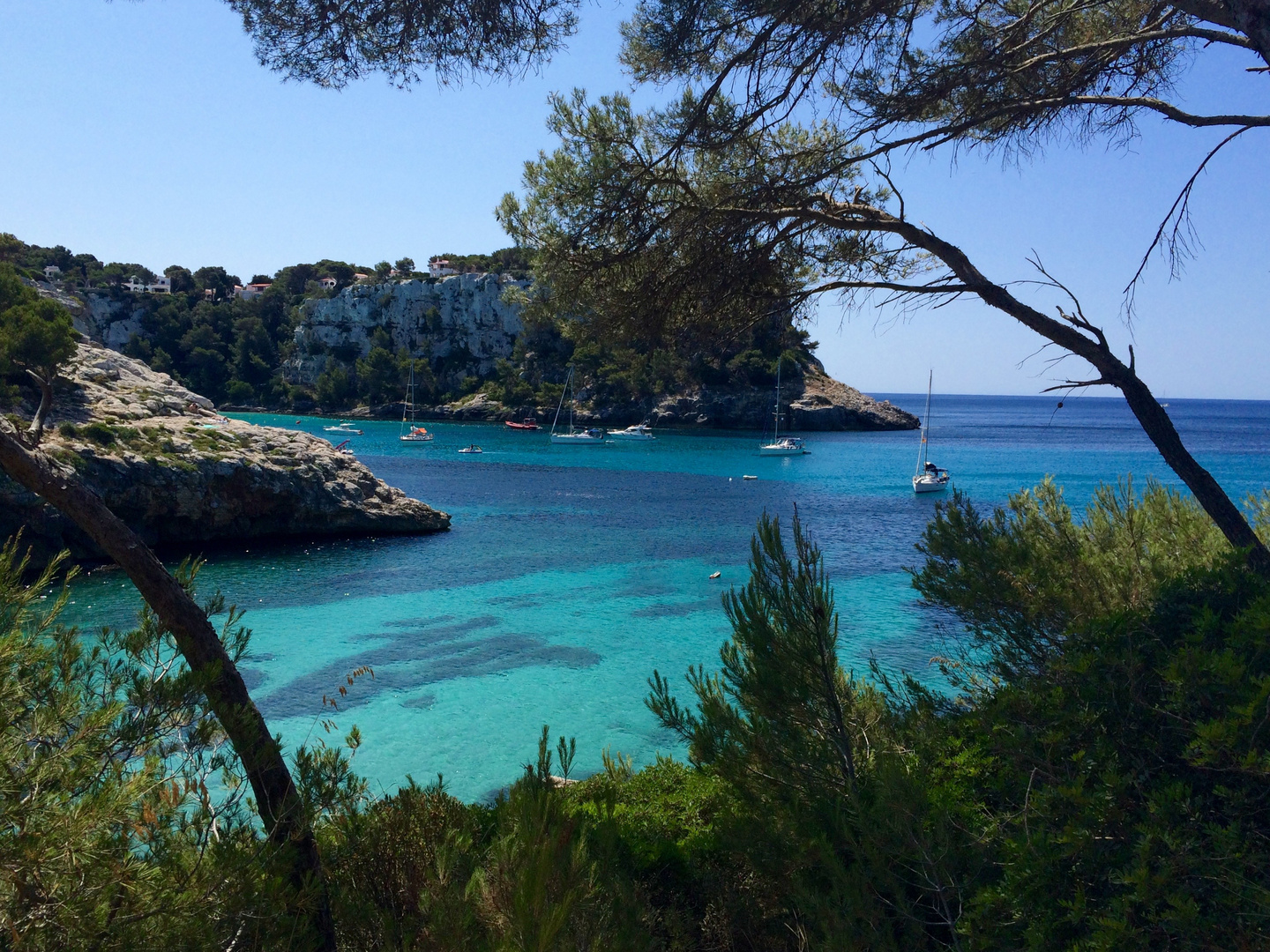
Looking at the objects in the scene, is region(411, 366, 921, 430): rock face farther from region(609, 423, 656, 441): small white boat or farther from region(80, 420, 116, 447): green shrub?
region(80, 420, 116, 447): green shrub

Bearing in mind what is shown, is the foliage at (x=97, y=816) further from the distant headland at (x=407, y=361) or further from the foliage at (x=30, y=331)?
the distant headland at (x=407, y=361)

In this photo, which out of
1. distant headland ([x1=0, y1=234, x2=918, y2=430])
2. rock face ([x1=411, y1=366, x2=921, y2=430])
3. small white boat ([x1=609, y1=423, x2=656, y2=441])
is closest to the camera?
small white boat ([x1=609, y1=423, x2=656, y2=441])

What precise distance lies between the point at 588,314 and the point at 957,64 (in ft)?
9.15

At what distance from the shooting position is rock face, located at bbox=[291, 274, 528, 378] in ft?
245

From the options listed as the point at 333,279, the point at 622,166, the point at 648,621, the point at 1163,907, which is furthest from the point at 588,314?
the point at 333,279

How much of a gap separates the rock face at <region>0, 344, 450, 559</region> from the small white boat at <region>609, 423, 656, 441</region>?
116 ft

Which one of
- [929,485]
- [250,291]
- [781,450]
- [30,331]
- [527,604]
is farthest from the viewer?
[250,291]

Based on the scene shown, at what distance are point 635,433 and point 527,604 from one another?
4485cm

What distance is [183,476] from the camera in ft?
59.4

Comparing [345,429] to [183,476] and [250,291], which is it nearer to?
[250,291]

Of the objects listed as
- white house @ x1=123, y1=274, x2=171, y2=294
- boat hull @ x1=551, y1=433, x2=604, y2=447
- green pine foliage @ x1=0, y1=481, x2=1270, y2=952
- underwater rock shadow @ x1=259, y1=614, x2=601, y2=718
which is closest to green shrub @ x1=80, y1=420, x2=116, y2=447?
underwater rock shadow @ x1=259, y1=614, x2=601, y2=718

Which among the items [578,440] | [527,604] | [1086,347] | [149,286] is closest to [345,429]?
[578,440]

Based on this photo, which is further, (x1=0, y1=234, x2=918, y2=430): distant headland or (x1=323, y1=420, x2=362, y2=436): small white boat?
(x1=0, y1=234, x2=918, y2=430): distant headland

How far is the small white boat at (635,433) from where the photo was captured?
2288 inches
